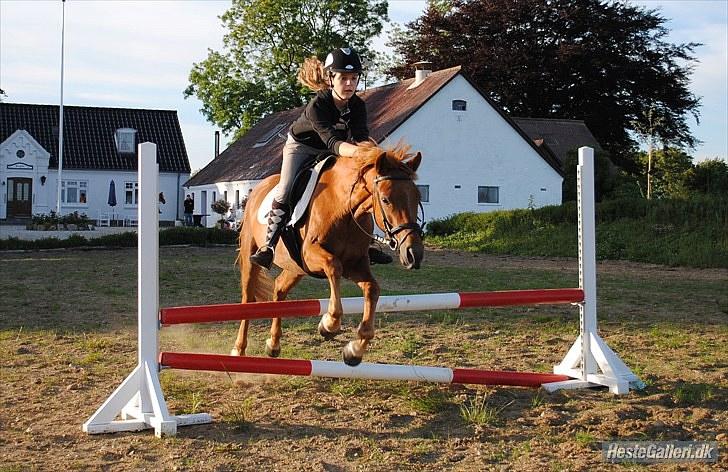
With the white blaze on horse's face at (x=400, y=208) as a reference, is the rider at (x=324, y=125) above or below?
above

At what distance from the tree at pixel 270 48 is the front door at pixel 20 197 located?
37.5 feet

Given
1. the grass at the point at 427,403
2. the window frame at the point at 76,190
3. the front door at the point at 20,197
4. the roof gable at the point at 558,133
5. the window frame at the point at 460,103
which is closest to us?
the grass at the point at 427,403

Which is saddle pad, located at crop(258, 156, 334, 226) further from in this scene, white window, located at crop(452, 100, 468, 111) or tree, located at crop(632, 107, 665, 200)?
tree, located at crop(632, 107, 665, 200)

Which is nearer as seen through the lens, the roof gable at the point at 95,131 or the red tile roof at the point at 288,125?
the red tile roof at the point at 288,125

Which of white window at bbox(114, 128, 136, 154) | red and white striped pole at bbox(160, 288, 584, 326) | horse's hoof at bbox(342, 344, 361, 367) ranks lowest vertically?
horse's hoof at bbox(342, 344, 361, 367)

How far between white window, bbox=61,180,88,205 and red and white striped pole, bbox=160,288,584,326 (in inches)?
1805

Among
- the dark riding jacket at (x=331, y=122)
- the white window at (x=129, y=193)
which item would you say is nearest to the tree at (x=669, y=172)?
the white window at (x=129, y=193)

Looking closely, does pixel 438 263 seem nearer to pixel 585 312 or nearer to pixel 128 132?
pixel 585 312

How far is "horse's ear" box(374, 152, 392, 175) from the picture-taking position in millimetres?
5609

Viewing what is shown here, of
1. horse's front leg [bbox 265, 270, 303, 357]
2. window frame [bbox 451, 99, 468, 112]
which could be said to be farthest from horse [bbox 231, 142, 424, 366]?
window frame [bbox 451, 99, 468, 112]

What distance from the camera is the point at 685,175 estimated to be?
121ft

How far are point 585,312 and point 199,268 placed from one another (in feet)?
41.3

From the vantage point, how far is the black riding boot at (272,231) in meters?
6.72

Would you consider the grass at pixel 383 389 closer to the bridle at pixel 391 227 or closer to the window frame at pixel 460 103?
the bridle at pixel 391 227
